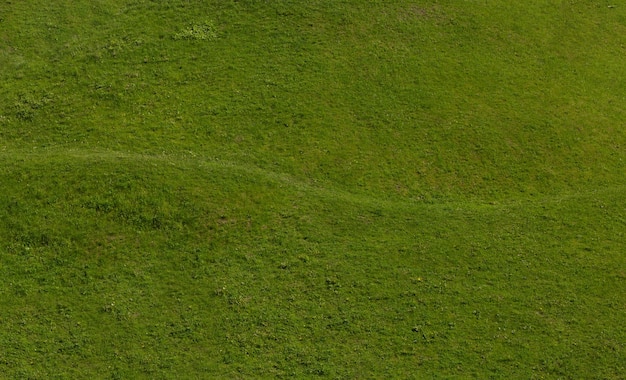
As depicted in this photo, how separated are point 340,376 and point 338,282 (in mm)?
5504

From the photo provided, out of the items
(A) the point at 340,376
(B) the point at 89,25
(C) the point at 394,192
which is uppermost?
(B) the point at 89,25

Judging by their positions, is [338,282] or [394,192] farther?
[394,192]

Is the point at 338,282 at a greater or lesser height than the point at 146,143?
lesser

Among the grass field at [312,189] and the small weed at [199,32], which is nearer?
the grass field at [312,189]

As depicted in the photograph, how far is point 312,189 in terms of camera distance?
3672 centimetres

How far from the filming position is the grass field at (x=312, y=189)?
29922mm

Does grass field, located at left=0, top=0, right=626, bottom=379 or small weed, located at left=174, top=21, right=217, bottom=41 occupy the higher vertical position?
small weed, located at left=174, top=21, right=217, bottom=41

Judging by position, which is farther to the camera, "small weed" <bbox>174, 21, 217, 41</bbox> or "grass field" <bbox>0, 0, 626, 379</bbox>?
"small weed" <bbox>174, 21, 217, 41</bbox>

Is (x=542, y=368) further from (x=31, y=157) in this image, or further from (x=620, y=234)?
(x=31, y=157)

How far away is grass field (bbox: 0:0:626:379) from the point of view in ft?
98.2

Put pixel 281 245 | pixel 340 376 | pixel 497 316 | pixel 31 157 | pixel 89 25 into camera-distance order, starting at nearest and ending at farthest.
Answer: pixel 340 376 < pixel 497 316 < pixel 281 245 < pixel 31 157 < pixel 89 25

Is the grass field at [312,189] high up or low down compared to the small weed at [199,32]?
down

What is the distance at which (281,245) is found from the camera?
110 feet

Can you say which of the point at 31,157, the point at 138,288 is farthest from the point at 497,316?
the point at 31,157
